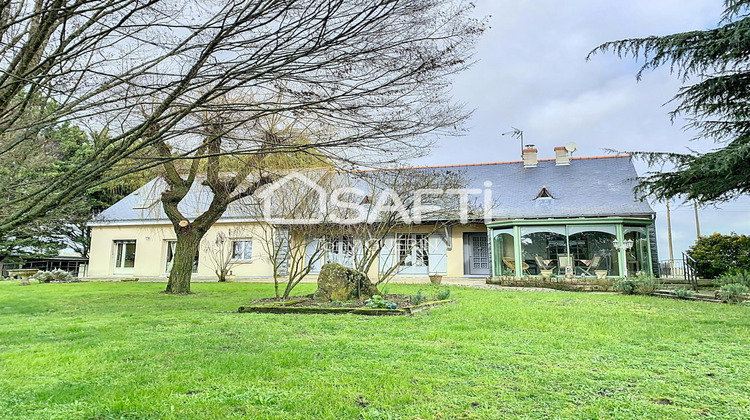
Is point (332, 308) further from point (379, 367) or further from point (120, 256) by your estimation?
point (120, 256)

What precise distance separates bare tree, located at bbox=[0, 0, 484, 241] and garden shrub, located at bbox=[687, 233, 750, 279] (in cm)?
1306

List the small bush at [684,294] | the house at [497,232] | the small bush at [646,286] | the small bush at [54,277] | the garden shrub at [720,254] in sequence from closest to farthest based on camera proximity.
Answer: the small bush at [684,294] < the small bush at [646,286] < the garden shrub at [720,254] < the house at [497,232] < the small bush at [54,277]

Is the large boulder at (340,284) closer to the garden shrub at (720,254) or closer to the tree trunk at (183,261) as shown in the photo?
the tree trunk at (183,261)

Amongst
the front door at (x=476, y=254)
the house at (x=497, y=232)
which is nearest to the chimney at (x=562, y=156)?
the house at (x=497, y=232)

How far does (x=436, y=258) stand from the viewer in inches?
781

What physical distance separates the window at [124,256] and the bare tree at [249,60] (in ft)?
68.8

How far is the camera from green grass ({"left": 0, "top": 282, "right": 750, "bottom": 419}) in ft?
9.81

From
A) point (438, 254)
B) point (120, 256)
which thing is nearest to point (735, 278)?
point (438, 254)

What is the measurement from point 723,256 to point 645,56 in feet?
23.4

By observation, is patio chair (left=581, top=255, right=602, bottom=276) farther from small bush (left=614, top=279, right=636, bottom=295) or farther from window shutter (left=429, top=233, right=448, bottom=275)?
window shutter (left=429, top=233, right=448, bottom=275)

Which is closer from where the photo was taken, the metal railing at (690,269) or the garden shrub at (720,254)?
the metal railing at (690,269)

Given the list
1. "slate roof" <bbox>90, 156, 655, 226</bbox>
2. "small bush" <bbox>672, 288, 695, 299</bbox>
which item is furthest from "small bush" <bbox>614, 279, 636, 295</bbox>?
"slate roof" <bbox>90, 156, 655, 226</bbox>

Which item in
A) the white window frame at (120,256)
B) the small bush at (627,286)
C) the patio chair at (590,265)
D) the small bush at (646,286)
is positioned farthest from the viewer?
the white window frame at (120,256)

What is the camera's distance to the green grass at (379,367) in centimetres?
299
